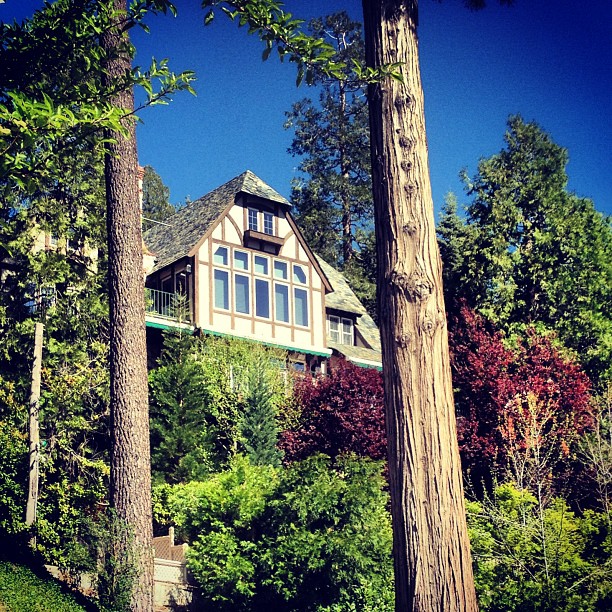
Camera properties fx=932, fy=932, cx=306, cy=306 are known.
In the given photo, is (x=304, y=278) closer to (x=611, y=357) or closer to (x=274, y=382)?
(x=274, y=382)

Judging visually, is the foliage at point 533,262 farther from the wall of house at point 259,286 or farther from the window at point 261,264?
the window at point 261,264

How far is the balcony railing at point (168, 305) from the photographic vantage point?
29.4m

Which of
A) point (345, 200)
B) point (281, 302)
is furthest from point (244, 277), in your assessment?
point (345, 200)

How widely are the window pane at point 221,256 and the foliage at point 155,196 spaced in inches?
1313

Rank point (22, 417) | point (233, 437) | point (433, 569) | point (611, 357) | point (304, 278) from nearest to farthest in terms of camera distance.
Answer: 1. point (433, 569)
2. point (22, 417)
3. point (233, 437)
4. point (611, 357)
5. point (304, 278)

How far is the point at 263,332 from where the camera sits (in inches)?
1293

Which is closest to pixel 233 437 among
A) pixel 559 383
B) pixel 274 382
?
pixel 274 382

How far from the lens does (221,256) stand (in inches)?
1284

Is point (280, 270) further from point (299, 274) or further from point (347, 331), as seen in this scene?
point (347, 331)

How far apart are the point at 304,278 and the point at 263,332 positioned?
341 centimetres

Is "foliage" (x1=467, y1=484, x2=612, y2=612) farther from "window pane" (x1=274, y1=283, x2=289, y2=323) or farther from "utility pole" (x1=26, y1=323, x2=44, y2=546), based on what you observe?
"window pane" (x1=274, y1=283, x2=289, y2=323)

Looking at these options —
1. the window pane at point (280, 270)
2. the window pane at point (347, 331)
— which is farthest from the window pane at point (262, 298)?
the window pane at point (347, 331)

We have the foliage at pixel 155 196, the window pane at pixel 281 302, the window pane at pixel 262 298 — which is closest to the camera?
the window pane at pixel 262 298

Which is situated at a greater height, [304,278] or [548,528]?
[304,278]
